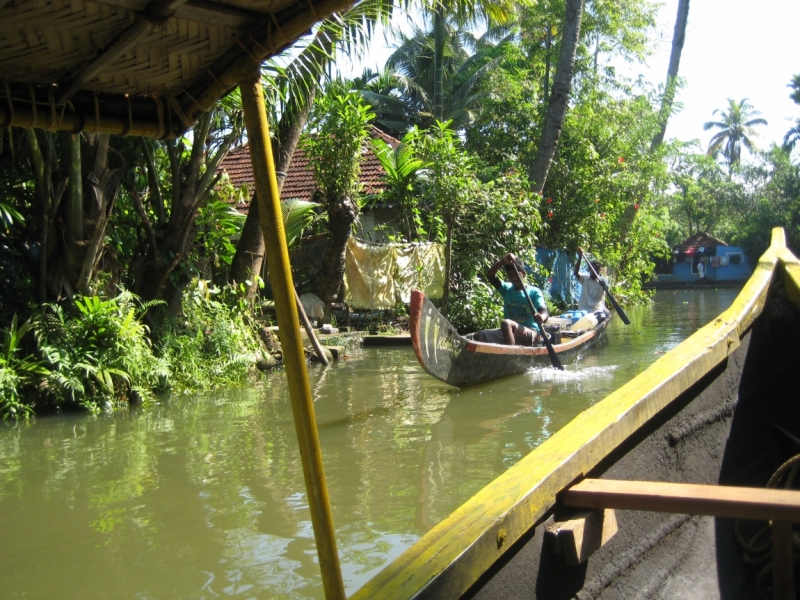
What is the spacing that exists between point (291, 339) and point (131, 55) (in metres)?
0.96

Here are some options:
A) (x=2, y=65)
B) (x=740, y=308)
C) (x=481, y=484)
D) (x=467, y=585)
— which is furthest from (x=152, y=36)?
(x=481, y=484)

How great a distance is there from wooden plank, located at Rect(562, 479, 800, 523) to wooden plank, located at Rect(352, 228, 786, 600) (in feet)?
0.30

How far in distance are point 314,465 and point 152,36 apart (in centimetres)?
132

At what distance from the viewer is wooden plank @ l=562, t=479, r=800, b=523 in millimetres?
2037

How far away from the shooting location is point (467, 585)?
2.06 metres

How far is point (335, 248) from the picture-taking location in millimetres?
14281

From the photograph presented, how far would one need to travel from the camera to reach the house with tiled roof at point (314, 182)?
17250mm

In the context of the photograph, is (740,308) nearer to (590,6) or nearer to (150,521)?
(150,521)

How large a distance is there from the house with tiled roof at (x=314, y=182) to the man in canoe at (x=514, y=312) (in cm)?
591

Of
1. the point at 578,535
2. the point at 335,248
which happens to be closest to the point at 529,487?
the point at 578,535

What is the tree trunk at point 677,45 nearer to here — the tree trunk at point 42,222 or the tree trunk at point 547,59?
the tree trunk at point 547,59

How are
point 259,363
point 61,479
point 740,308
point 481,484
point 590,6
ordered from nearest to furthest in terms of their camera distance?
point 740,308, point 481,484, point 61,479, point 259,363, point 590,6

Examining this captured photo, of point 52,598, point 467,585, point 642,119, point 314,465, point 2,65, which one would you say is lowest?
point 52,598

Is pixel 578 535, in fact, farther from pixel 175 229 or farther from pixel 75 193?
pixel 175 229
